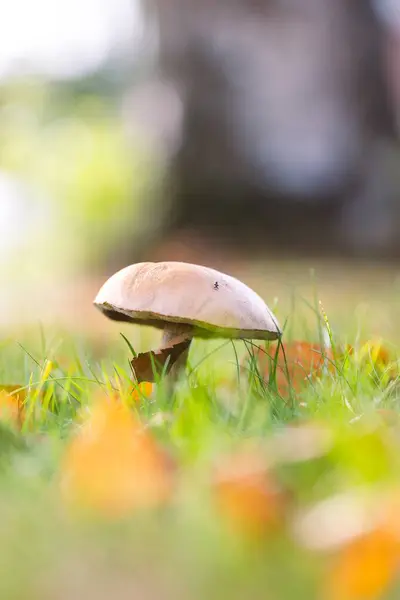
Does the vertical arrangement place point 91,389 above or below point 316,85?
below

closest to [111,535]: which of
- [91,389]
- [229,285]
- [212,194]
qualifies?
[229,285]

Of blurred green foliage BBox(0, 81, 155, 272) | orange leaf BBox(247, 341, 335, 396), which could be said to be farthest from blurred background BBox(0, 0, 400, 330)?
orange leaf BBox(247, 341, 335, 396)

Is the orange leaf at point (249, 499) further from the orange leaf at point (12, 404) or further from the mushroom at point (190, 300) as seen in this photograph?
the orange leaf at point (12, 404)

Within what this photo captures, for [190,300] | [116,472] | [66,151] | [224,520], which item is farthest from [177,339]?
[66,151]

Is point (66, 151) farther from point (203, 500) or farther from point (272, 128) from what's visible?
point (203, 500)

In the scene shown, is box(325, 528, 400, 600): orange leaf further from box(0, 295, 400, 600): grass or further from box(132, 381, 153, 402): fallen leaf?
box(132, 381, 153, 402): fallen leaf

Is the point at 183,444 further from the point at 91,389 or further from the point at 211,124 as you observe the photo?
the point at 211,124

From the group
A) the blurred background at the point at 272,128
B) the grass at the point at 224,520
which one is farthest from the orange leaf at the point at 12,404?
the blurred background at the point at 272,128
